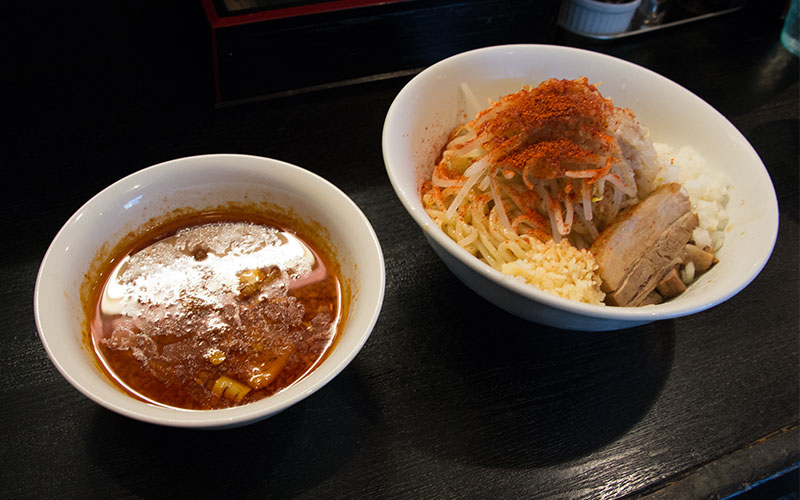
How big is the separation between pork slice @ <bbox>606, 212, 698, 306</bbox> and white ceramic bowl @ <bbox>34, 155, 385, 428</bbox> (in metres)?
0.64

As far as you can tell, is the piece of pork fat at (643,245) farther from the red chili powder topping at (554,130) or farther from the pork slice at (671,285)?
the red chili powder topping at (554,130)

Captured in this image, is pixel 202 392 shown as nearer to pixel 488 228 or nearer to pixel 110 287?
pixel 110 287

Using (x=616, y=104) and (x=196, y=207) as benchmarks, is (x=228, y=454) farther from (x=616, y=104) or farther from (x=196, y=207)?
Answer: (x=616, y=104)

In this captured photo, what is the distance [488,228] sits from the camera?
157 cm

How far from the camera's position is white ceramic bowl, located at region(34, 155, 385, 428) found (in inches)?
38.6

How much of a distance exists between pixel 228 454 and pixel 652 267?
110 cm

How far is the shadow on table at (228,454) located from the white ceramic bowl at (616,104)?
18.3 inches

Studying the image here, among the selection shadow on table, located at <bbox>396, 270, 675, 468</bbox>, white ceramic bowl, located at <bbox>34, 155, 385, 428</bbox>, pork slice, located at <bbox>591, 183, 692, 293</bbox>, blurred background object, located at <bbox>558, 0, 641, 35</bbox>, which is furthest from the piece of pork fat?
blurred background object, located at <bbox>558, 0, 641, 35</bbox>

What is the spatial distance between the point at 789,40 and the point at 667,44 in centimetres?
58

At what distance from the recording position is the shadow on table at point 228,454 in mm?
1170

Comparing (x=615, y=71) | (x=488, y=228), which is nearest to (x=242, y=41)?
(x=488, y=228)

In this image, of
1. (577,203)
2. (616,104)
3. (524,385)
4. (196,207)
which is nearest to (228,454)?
(196,207)

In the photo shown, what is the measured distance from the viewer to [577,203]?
1.54m

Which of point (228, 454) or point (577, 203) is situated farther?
point (577, 203)
